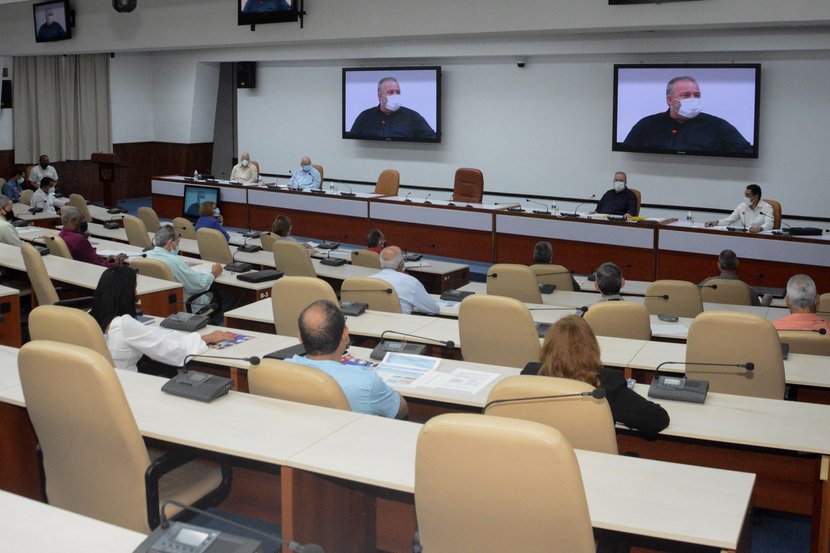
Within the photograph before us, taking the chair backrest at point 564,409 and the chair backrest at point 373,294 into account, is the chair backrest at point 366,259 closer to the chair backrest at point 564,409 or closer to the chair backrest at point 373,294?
the chair backrest at point 373,294

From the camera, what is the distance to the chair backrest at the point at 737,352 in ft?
13.6

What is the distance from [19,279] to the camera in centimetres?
777

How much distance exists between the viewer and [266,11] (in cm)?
1186

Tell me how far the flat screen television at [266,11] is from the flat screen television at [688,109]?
168 inches

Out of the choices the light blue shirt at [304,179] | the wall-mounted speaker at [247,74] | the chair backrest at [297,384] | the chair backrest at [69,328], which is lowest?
the chair backrest at [297,384]

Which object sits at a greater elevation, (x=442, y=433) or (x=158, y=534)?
(x=442, y=433)

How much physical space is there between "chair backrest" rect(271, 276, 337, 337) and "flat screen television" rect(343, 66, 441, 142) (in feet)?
26.7

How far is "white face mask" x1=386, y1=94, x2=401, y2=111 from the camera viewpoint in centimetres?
1334

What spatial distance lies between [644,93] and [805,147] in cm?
200

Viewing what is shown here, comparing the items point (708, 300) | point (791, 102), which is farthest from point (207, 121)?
point (708, 300)

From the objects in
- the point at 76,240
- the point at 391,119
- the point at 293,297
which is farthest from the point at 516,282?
the point at 391,119

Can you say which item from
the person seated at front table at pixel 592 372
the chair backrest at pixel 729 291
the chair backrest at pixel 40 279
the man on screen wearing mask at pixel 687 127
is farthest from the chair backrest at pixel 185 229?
the person seated at front table at pixel 592 372

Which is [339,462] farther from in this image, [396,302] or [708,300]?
[708,300]

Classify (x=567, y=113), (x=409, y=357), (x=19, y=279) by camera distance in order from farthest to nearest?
1. (x=567, y=113)
2. (x=19, y=279)
3. (x=409, y=357)
